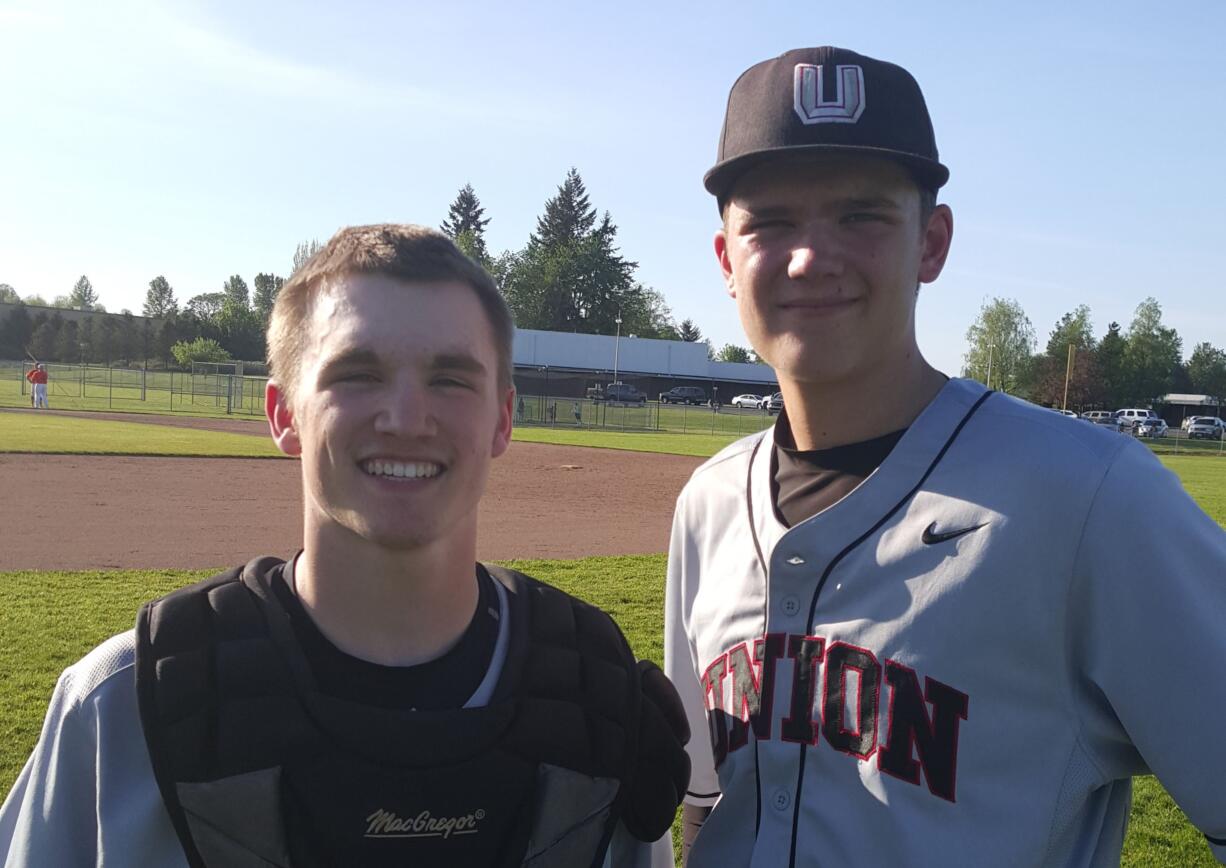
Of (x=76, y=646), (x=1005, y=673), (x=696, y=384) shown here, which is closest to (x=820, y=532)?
(x=1005, y=673)

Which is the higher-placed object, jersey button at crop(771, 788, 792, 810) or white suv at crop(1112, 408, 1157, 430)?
white suv at crop(1112, 408, 1157, 430)

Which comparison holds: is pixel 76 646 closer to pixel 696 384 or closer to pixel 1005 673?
pixel 1005 673

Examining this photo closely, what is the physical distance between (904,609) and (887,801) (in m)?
0.34

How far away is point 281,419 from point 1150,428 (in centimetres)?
6022

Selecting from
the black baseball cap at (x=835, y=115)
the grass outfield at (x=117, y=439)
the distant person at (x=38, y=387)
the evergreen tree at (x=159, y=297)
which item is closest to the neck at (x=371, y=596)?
the black baseball cap at (x=835, y=115)

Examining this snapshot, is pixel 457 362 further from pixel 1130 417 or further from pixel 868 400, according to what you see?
pixel 1130 417

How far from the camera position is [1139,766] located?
5.86 feet

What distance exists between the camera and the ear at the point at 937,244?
2.12 meters

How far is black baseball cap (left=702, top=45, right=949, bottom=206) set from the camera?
1.91 m

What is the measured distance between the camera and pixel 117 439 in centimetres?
2208

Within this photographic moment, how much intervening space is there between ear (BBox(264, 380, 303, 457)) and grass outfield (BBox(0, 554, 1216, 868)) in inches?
110

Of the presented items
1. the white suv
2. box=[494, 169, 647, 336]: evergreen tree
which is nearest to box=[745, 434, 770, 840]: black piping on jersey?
the white suv

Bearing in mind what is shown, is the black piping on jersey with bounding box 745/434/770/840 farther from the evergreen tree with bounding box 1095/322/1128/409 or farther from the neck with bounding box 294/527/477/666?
the evergreen tree with bounding box 1095/322/1128/409

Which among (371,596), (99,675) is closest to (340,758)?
(371,596)
